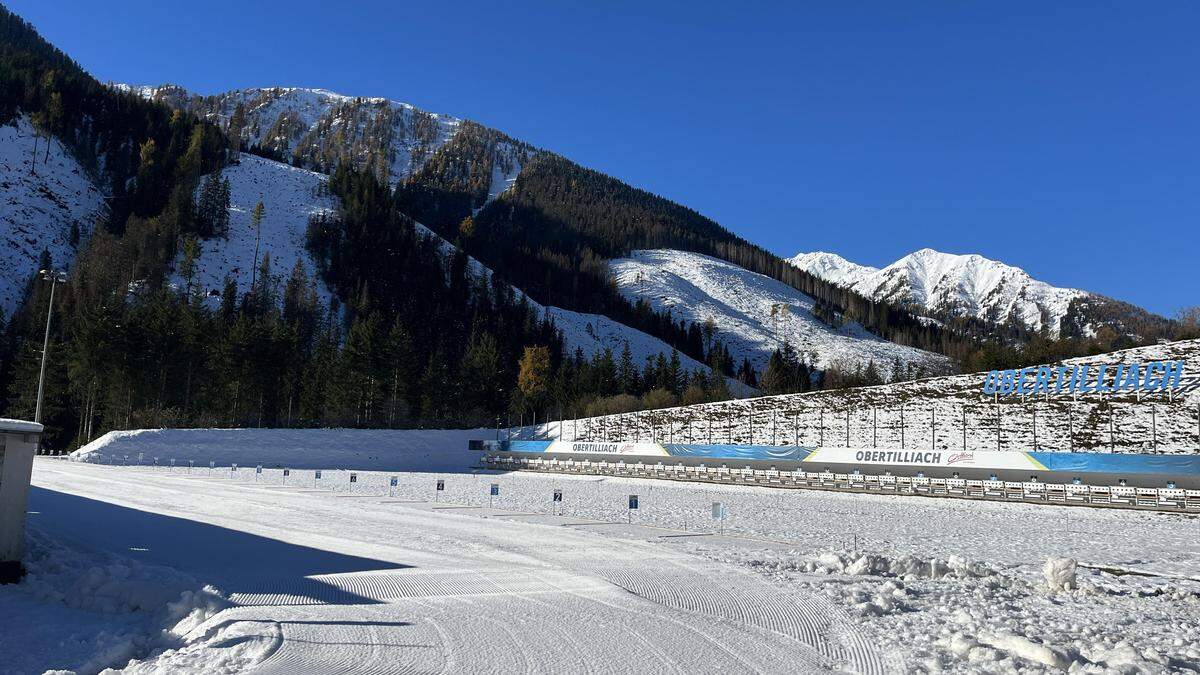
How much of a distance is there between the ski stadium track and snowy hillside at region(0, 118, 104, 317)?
108 m

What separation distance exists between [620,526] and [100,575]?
12566 mm

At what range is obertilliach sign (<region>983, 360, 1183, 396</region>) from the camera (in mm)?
57188

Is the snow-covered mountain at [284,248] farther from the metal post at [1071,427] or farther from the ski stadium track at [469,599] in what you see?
the ski stadium track at [469,599]

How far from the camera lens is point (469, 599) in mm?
10664

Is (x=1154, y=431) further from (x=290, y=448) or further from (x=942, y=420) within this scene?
(x=290, y=448)

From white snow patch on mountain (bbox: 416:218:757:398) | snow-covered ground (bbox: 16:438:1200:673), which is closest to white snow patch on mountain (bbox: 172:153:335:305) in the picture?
white snow patch on mountain (bbox: 416:218:757:398)

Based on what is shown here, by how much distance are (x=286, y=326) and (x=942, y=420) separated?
69121 mm

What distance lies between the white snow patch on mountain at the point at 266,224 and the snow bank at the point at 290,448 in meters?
57.8

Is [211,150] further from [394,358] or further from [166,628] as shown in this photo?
[166,628]

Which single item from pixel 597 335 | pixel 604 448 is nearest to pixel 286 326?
pixel 604 448

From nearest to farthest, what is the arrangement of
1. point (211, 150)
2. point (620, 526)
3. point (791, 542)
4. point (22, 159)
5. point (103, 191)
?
1. point (791, 542)
2. point (620, 526)
3. point (22, 159)
4. point (103, 191)
5. point (211, 150)

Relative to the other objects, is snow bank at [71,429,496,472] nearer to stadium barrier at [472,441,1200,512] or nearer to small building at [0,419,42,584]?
stadium barrier at [472,441,1200,512]

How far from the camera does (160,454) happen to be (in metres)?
52.8

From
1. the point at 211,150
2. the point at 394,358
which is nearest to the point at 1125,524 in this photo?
the point at 394,358
